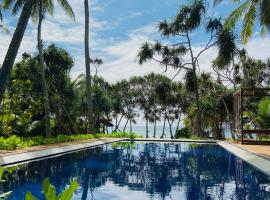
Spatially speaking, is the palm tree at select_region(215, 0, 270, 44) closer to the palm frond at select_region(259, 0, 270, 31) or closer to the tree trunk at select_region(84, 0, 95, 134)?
the palm frond at select_region(259, 0, 270, 31)

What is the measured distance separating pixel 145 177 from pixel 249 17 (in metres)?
8.28

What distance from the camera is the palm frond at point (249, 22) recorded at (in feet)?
46.2

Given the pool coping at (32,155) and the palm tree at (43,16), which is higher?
the palm tree at (43,16)

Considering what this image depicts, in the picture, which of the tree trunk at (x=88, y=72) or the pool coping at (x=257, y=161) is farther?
the tree trunk at (x=88, y=72)

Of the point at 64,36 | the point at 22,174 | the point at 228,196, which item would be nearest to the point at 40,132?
the point at 64,36

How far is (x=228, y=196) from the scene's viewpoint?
7160 mm

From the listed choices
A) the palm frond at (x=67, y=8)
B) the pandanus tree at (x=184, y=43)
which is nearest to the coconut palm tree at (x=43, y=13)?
the palm frond at (x=67, y=8)

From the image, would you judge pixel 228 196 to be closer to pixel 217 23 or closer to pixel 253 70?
pixel 217 23

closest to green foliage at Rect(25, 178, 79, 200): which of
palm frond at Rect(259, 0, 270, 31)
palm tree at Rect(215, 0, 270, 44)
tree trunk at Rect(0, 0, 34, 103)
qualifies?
tree trunk at Rect(0, 0, 34, 103)

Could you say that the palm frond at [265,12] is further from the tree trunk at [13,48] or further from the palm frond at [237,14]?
the tree trunk at [13,48]

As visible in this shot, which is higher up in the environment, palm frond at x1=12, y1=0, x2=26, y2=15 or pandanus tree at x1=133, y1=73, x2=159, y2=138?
palm frond at x1=12, y1=0, x2=26, y2=15

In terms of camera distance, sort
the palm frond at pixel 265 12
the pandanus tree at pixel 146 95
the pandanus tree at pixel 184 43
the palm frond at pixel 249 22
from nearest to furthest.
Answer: the palm frond at pixel 265 12 → the palm frond at pixel 249 22 → the pandanus tree at pixel 184 43 → the pandanus tree at pixel 146 95

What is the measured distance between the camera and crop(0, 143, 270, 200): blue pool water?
7.40 metres

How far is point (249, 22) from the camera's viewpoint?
1445 cm
